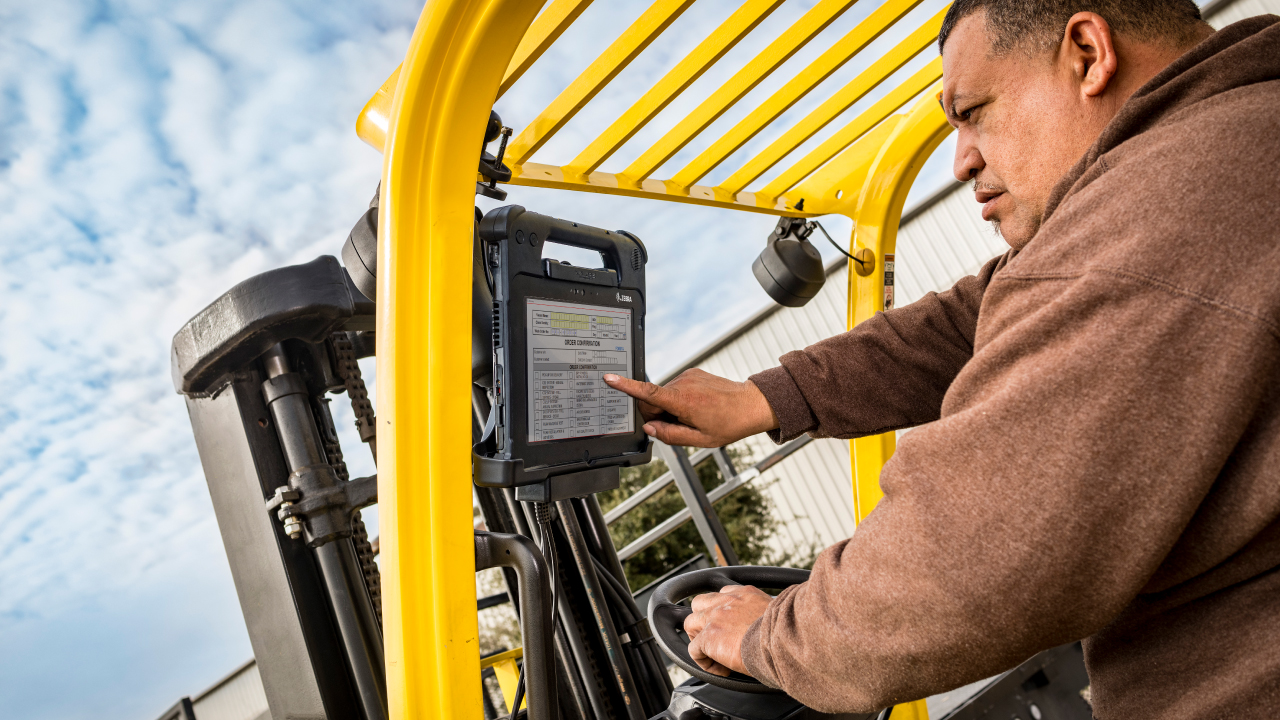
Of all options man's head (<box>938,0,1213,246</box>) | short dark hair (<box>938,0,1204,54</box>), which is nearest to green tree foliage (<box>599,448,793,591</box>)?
man's head (<box>938,0,1213,246</box>)

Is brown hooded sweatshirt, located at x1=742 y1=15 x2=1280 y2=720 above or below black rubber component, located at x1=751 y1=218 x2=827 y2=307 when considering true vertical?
below

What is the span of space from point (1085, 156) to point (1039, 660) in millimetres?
2353

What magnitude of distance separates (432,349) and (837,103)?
53.6 inches

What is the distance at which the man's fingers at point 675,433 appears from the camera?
4.62 feet

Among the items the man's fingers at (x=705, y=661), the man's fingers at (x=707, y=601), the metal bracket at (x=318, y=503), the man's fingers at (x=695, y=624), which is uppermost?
the metal bracket at (x=318, y=503)

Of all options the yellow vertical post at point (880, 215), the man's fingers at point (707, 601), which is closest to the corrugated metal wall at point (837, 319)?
the yellow vertical post at point (880, 215)

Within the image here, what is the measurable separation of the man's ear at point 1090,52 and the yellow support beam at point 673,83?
528mm

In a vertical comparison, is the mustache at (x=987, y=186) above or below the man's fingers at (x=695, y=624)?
above

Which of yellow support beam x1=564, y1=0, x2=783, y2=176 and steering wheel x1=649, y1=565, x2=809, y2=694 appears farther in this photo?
yellow support beam x1=564, y1=0, x2=783, y2=176

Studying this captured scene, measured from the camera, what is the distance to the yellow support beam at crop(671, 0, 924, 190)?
64.9 inches

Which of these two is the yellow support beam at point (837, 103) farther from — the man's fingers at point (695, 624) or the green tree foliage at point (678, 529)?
the green tree foliage at point (678, 529)

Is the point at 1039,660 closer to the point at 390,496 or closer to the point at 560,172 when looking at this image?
the point at 560,172

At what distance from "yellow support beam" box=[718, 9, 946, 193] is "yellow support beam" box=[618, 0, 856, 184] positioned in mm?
314

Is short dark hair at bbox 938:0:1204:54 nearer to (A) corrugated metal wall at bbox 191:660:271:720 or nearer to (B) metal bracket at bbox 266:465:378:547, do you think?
(B) metal bracket at bbox 266:465:378:547
